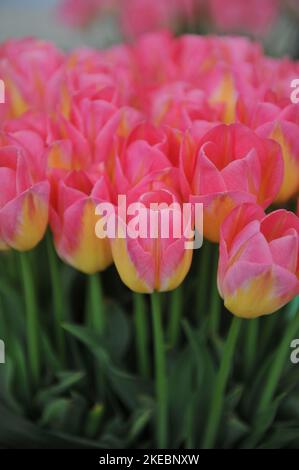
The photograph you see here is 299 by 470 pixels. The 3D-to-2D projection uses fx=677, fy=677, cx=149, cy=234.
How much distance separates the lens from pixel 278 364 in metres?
0.27

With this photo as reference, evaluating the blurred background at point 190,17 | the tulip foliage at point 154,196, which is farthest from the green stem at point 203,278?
the blurred background at point 190,17

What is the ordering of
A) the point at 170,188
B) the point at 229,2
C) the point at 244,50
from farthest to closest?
the point at 229,2 → the point at 244,50 → the point at 170,188

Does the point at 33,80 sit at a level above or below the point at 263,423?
above

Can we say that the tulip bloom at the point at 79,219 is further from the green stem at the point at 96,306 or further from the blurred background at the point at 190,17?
the blurred background at the point at 190,17

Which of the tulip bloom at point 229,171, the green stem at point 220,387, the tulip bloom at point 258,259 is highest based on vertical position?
the tulip bloom at point 229,171

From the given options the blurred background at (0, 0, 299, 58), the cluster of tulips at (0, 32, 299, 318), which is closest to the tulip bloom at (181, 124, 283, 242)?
the cluster of tulips at (0, 32, 299, 318)

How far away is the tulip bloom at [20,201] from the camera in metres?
0.23

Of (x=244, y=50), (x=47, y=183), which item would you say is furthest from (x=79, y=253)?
(x=244, y=50)

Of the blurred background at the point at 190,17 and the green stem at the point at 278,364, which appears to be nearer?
the green stem at the point at 278,364

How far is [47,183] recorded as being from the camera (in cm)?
23

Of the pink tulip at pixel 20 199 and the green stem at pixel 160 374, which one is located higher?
the pink tulip at pixel 20 199

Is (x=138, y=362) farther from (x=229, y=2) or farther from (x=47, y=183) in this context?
(x=229, y=2)

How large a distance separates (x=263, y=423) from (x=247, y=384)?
0.07 feet

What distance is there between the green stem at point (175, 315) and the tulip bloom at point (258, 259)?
2.3 inches
